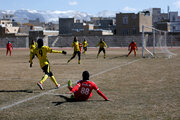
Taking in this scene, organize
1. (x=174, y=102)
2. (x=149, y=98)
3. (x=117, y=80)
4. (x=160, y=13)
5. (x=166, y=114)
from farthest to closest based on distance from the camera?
(x=160, y=13), (x=117, y=80), (x=149, y=98), (x=174, y=102), (x=166, y=114)

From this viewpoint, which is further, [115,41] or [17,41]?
[115,41]

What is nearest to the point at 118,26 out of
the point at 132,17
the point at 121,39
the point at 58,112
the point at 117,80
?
the point at 132,17

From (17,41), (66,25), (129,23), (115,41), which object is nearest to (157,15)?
(66,25)

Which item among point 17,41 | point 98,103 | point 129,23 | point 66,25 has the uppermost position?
point 66,25

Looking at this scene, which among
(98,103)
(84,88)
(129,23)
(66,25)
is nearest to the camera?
(98,103)

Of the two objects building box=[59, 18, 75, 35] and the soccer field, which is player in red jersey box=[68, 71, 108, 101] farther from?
building box=[59, 18, 75, 35]

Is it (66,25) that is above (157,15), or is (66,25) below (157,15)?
below

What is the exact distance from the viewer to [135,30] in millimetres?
91688

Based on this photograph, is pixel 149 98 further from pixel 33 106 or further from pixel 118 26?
pixel 118 26

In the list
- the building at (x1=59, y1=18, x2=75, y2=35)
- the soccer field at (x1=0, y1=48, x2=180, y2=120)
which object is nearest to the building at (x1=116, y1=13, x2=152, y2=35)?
the building at (x1=59, y1=18, x2=75, y2=35)

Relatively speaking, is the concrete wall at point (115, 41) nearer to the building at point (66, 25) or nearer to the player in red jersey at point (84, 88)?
the building at point (66, 25)

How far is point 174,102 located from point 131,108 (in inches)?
53.2

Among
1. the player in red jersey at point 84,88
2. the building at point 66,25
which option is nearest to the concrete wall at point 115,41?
the building at point 66,25

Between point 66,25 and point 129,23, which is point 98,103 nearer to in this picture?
point 129,23
